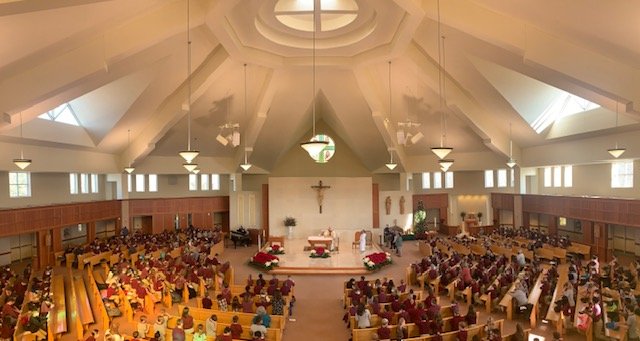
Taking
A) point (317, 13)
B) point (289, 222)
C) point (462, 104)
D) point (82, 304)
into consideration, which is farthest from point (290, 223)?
point (317, 13)

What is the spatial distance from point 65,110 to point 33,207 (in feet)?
16.5

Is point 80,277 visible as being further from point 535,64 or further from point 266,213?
point 535,64

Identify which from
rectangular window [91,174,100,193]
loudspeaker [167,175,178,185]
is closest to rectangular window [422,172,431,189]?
loudspeaker [167,175,178,185]

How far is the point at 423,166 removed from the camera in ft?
78.0

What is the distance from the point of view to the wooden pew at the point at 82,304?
1135 centimetres

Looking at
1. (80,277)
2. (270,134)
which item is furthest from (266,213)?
(80,277)

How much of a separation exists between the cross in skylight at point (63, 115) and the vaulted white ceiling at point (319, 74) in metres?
0.37

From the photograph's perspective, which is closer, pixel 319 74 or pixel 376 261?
pixel 319 74

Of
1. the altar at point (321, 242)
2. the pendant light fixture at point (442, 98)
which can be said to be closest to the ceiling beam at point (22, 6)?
the pendant light fixture at point (442, 98)

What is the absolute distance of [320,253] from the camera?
66.2ft

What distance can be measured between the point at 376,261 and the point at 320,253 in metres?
3.27

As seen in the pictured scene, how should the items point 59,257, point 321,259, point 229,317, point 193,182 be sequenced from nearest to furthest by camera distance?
point 229,317, point 59,257, point 321,259, point 193,182

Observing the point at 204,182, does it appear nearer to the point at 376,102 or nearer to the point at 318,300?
the point at 376,102

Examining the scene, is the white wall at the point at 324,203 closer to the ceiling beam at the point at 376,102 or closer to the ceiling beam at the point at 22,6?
the ceiling beam at the point at 376,102
